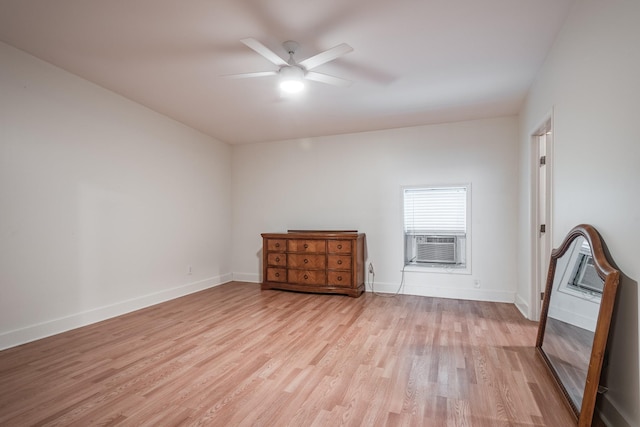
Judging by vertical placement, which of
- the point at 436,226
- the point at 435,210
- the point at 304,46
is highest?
the point at 304,46

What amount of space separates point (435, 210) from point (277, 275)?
268 centimetres

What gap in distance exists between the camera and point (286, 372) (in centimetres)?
238

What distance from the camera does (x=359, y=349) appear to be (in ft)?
9.16

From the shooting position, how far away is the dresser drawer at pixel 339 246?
474 centimetres

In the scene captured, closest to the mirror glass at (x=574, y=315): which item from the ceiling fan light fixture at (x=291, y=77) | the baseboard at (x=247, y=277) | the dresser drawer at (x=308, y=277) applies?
the ceiling fan light fixture at (x=291, y=77)

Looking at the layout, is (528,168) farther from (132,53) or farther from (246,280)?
(246,280)

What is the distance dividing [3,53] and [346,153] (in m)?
4.11

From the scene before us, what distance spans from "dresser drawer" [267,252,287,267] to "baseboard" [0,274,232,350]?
120cm

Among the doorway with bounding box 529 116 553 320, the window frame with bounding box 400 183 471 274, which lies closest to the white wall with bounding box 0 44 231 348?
the window frame with bounding box 400 183 471 274

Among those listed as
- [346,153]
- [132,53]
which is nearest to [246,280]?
[346,153]

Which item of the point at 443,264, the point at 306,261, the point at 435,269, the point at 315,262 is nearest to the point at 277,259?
the point at 306,261

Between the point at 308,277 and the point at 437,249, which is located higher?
the point at 437,249

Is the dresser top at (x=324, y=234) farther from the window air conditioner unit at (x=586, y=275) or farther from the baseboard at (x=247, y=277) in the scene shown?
the window air conditioner unit at (x=586, y=275)

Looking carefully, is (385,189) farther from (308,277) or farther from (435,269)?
(308,277)
